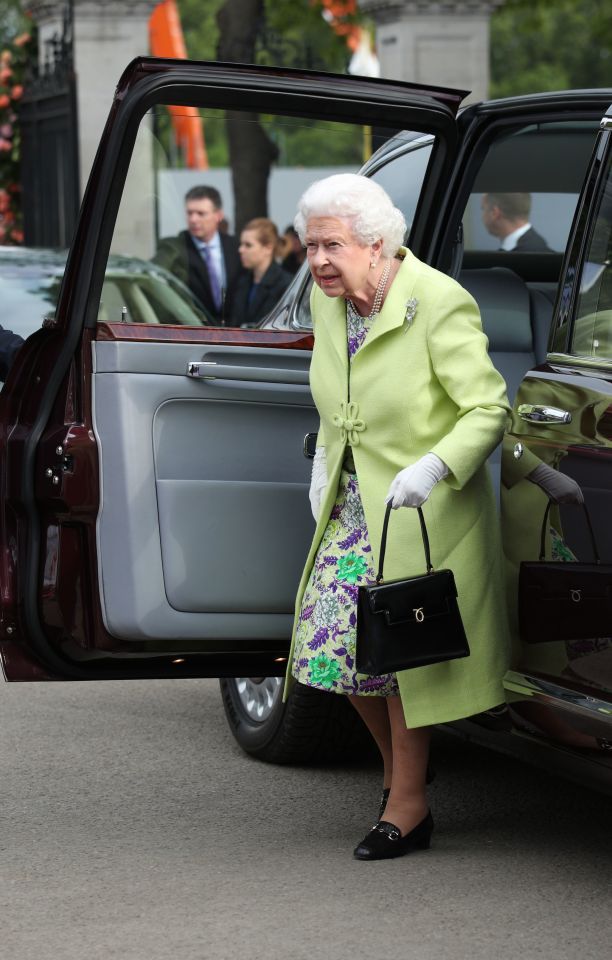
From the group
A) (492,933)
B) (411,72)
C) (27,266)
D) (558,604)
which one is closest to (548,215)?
(558,604)

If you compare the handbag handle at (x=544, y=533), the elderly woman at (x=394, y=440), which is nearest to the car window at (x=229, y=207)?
the elderly woman at (x=394, y=440)

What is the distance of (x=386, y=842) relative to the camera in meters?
4.63

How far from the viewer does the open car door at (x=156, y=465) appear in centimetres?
461

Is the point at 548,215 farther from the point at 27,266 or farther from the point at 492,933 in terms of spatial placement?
the point at 27,266

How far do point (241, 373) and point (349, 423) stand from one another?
0.38m

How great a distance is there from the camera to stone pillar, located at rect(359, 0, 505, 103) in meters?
16.4

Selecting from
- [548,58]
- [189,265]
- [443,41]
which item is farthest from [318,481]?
[548,58]

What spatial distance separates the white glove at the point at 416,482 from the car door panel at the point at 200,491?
65 cm

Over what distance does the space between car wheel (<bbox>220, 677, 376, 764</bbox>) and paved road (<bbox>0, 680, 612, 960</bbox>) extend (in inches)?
2.6

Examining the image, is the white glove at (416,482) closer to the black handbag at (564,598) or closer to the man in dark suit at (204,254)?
the black handbag at (564,598)

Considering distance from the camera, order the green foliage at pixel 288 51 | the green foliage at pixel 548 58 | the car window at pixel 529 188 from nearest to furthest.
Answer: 1. the car window at pixel 529 188
2. the green foliage at pixel 288 51
3. the green foliage at pixel 548 58

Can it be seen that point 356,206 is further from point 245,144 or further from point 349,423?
point 245,144

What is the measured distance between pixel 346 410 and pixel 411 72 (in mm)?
12493

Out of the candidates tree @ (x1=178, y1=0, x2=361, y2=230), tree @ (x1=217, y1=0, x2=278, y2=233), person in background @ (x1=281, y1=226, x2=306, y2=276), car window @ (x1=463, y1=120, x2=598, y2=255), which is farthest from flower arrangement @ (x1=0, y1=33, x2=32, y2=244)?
car window @ (x1=463, y1=120, x2=598, y2=255)
